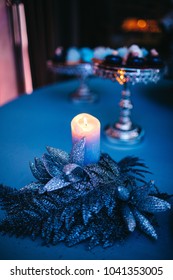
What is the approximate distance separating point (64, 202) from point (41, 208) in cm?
4

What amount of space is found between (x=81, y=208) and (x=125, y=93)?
1.63 ft

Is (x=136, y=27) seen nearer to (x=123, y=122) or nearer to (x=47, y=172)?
(x=123, y=122)

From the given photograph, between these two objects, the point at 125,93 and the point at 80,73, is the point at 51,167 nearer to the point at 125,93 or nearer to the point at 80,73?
the point at 125,93

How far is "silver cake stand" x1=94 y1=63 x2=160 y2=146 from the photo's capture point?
0.76 meters

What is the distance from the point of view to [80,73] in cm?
111

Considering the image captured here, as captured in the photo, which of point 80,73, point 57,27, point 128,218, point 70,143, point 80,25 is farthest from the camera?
point 80,25

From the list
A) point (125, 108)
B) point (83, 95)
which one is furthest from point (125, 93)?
point (83, 95)

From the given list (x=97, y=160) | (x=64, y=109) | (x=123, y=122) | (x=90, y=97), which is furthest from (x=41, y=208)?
(x=90, y=97)

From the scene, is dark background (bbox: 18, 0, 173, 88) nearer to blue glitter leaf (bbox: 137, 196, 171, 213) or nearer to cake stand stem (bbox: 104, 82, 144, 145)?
cake stand stem (bbox: 104, 82, 144, 145)

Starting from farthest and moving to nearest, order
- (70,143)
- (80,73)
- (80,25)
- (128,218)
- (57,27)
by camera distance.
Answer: (80,25) → (57,27) → (80,73) → (70,143) → (128,218)

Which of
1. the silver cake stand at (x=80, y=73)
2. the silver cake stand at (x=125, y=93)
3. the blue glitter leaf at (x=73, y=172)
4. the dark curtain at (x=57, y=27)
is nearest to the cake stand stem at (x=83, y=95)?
the silver cake stand at (x=80, y=73)

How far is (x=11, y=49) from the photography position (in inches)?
65.9

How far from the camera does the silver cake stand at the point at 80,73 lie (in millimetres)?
1079

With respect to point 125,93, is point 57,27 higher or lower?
higher
